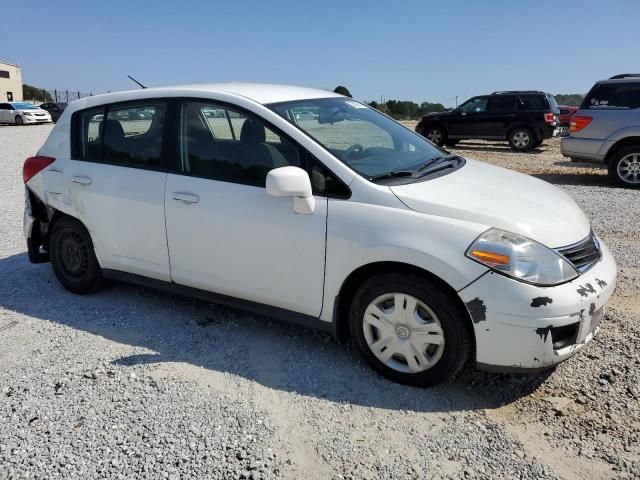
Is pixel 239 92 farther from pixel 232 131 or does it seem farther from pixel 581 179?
pixel 581 179

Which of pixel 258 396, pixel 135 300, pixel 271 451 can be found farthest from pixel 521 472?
pixel 135 300

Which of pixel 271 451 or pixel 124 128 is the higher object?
pixel 124 128

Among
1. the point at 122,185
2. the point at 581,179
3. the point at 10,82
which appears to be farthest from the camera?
the point at 10,82

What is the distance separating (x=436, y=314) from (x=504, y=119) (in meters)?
16.0

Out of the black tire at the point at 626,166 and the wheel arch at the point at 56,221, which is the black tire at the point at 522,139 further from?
the wheel arch at the point at 56,221

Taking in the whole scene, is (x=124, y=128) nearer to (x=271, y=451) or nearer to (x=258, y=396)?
(x=258, y=396)

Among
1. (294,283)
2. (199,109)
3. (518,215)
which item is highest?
(199,109)

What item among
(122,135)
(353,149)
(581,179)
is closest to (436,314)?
(353,149)

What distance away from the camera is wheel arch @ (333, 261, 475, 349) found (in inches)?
118

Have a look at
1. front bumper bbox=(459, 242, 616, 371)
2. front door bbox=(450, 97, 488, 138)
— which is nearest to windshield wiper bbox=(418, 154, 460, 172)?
front bumper bbox=(459, 242, 616, 371)

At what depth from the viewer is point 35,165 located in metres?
4.73

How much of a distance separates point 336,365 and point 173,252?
144cm

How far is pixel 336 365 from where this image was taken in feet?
11.6

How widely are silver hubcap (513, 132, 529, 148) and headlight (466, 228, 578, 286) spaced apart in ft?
51.0
